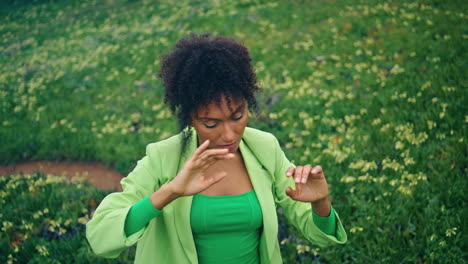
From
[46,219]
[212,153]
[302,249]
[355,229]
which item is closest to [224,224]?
[212,153]

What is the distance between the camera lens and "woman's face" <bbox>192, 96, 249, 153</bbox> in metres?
2.13

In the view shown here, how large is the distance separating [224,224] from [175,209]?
0.28m

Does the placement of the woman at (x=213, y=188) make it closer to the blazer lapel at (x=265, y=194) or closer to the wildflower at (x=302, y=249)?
the blazer lapel at (x=265, y=194)

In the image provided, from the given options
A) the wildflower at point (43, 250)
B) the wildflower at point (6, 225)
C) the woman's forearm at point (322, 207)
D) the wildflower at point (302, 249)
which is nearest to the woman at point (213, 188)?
the woman's forearm at point (322, 207)

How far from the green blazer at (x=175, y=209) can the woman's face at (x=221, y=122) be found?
0.20 meters

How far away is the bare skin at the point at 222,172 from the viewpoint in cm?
190

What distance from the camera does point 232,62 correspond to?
218 centimetres

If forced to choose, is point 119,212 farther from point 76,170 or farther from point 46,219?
point 76,170

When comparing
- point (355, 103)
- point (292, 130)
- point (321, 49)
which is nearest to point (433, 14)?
point (321, 49)

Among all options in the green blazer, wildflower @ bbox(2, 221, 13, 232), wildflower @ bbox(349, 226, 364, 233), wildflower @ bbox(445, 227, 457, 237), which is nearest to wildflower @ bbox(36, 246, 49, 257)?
wildflower @ bbox(2, 221, 13, 232)

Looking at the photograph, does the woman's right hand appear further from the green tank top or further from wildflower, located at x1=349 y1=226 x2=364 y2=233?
wildflower, located at x1=349 y1=226 x2=364 y2=233

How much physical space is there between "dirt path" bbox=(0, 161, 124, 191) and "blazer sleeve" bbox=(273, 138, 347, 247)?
3657 mm

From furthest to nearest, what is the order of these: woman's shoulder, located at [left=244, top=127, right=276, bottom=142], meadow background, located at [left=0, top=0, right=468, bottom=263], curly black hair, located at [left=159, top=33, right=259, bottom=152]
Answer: meadow background, located at [left=0, top=0, right=468, bottom=263]
woman's shoulder, located at [left=244, top=127, right=276, bottom=142]
curly black hair, located at [left=159, top=33, right=259, bottom=152]

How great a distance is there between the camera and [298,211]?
238 cm
